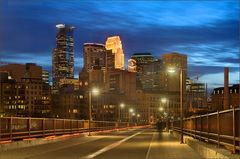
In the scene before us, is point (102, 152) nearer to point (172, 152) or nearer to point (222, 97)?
point (172, 152)

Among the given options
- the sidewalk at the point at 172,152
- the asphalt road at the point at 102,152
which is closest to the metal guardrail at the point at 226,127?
the sidewalk at the point at 172,152

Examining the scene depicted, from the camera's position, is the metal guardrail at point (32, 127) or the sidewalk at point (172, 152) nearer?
the sidewalk at point (172, 152)

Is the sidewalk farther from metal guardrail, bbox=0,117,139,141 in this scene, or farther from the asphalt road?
metal guardrail, bbox=0,117,139,141

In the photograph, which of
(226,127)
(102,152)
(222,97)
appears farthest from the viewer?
(222,97)

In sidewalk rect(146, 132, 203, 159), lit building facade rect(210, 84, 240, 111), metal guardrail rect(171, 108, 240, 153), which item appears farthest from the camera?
lit building facade rect(210, 84, 240, 111)

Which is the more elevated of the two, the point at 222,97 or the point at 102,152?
the point at 222,97

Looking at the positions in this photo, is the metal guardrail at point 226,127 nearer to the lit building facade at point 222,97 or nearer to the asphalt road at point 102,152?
the asphalt road at point 102,152

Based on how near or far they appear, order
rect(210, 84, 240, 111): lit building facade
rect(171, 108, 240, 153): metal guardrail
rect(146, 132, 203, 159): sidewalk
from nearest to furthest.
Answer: rect(171, 108, 240, 153): metal guardrail, rect(146, 132, 203, 159): sidewalk, rect(210, 84, 240, 111): lit building facade

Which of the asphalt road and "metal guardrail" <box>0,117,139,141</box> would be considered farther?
"metal guardrail" <box>0,117,139,141</box>

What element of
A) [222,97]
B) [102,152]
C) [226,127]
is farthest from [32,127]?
[222,97]

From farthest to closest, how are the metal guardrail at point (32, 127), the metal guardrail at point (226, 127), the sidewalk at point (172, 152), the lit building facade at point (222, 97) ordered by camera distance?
the lit building facade at point (222, 97), the metal guardrail at point (32, 127), the sidewalk at point (172, 152), the metal guardrail at point (226, 127)

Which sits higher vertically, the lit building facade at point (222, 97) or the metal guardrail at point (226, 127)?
the lit building facade at point (222, 97)

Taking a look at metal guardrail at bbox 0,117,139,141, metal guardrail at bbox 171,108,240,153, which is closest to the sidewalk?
metal guardrail at bbox 171,108,240,153

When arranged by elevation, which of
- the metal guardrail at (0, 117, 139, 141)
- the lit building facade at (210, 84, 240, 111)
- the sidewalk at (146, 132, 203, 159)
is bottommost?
the sidewalk at (146, 132, 203, 159)
